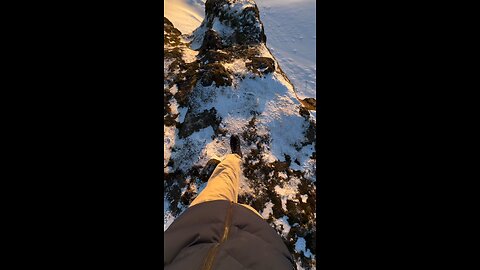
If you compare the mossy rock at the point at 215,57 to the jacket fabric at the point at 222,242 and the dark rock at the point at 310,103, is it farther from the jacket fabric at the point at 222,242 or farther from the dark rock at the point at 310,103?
the jacket fabric at the point at 222,242

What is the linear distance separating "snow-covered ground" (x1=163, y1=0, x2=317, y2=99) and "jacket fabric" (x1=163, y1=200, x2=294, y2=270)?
7.29 metres

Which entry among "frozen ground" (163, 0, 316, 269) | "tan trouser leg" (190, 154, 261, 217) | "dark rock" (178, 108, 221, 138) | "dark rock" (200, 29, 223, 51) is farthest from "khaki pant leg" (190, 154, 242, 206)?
"dark rock" (200, 29, 223, 51)

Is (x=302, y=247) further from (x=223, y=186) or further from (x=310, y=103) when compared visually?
(x=310, y=103)

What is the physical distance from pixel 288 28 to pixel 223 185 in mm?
10709

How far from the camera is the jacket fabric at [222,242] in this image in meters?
1.46

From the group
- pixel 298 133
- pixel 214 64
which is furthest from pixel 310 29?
pixel 298 133

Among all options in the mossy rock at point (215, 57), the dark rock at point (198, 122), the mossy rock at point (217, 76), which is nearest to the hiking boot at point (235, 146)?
the dark rock at point (198, 122)

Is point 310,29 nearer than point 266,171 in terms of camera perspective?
No

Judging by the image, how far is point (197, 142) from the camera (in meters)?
5.44
